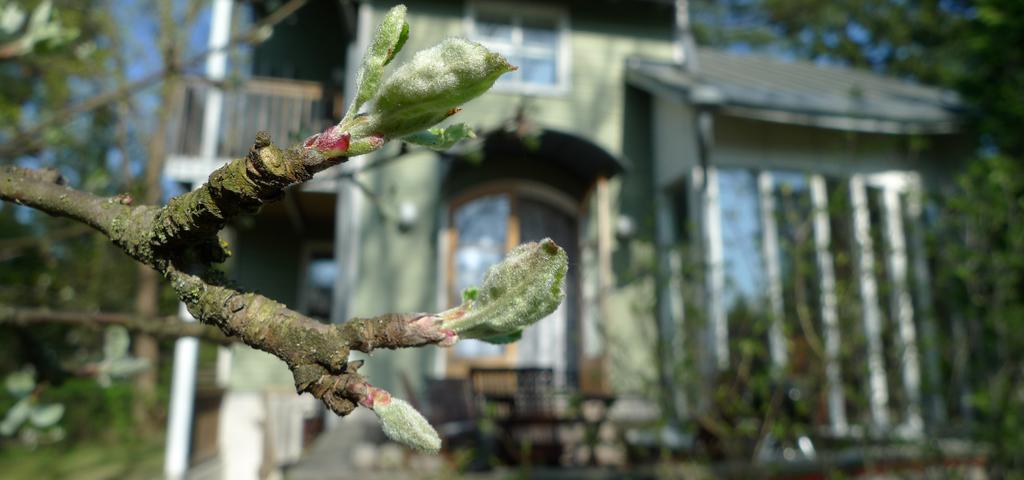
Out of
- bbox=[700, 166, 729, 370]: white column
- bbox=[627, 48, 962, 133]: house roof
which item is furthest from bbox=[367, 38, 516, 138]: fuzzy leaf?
bbox=[627, 48, 962, 133]: house roof

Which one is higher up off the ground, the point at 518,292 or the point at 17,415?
the point at 518,292

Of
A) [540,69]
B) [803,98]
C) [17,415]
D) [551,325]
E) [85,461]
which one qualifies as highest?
→ [540,69]

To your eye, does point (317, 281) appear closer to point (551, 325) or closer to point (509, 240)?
point (509, 240)

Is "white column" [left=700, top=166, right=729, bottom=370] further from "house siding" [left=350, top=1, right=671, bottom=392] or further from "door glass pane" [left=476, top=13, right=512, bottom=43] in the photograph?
"door glass pane" [left=476, top=13, right=512, bottom=43]

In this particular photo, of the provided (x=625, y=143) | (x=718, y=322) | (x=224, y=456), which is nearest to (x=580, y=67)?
(x=625, y=143)

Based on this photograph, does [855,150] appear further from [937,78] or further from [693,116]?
[937,78]

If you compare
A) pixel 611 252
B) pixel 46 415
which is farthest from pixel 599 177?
pixel 46 415
